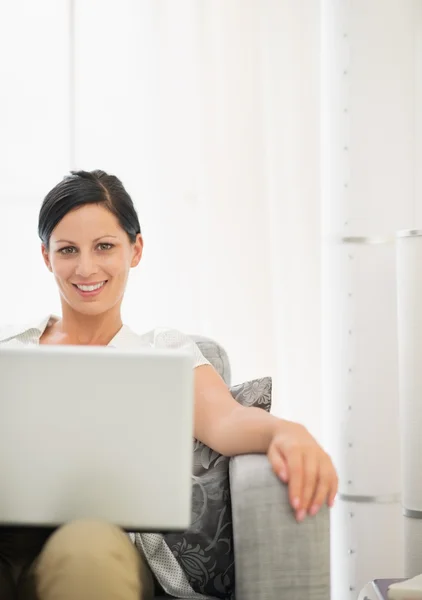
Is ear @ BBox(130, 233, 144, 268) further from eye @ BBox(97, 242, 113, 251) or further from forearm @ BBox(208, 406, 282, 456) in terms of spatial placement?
forearm @ BBox(208, 406, 282, 456)

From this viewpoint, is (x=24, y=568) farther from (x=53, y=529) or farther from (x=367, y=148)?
(x=367, y=148)

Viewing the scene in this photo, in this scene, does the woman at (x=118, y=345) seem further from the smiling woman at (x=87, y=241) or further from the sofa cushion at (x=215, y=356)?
the sofa cushion at (x=215, y=356)

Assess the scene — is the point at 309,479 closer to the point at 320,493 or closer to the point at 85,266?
the point at 320,493

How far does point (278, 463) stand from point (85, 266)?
68 centimetres

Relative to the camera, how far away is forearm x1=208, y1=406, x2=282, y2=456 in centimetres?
156

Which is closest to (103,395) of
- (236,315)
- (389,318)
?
(389,318)

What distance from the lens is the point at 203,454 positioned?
1.76 m

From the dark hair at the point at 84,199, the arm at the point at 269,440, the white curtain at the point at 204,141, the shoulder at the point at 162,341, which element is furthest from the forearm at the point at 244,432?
the white curtain at the point at 204,141

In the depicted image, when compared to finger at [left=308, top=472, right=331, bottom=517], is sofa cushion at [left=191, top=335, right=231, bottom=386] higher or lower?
higher

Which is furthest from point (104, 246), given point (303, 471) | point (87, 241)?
point (303, 471)

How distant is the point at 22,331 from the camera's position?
6.41 ft

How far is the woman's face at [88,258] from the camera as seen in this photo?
1907 mm

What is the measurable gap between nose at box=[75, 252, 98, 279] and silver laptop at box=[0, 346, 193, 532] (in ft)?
2.56

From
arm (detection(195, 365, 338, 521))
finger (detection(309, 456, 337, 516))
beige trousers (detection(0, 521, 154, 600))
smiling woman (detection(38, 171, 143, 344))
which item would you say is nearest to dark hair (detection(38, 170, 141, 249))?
smiling woman (detection(38, 171, 143, 344))
